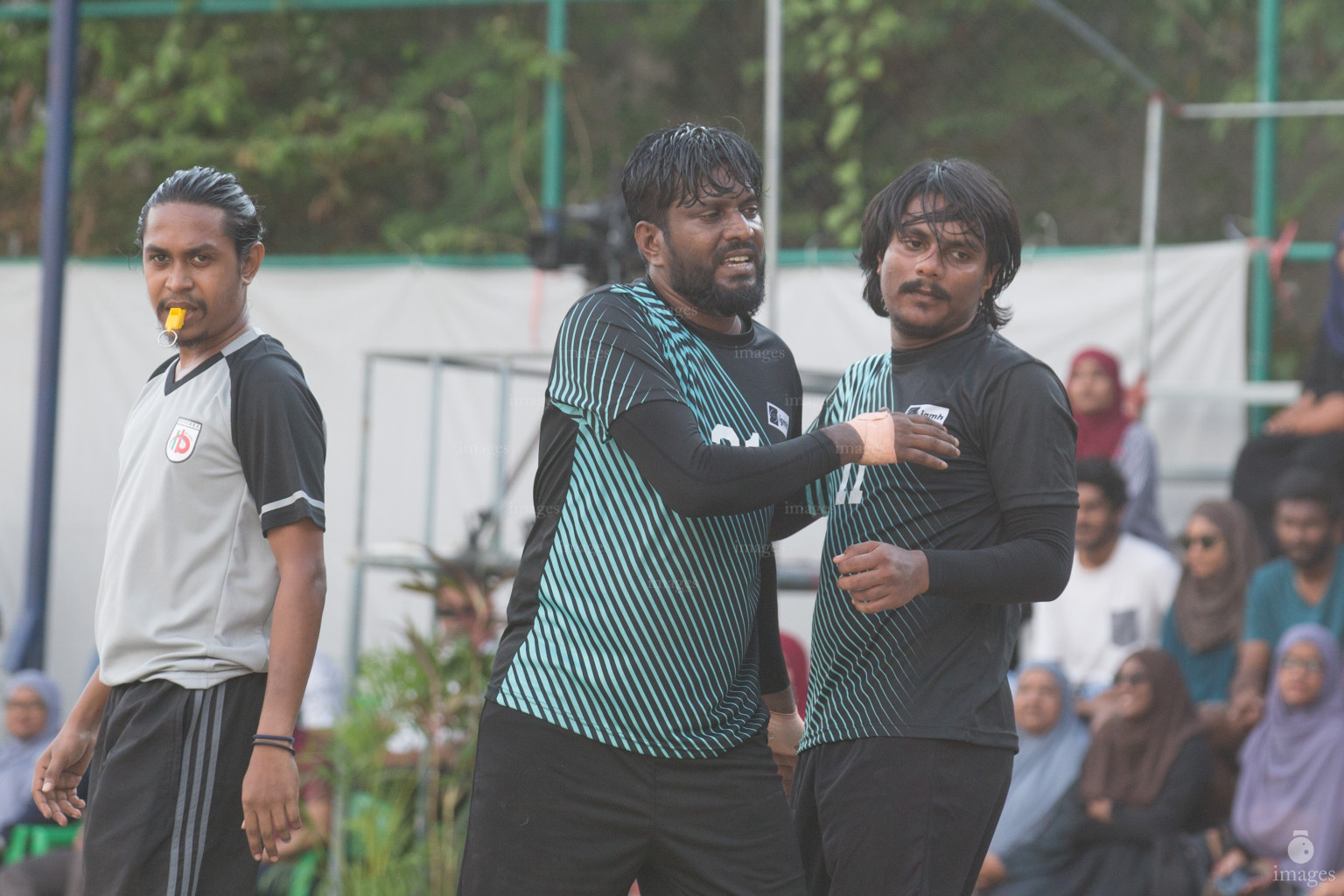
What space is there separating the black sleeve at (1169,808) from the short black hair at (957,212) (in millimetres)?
3242

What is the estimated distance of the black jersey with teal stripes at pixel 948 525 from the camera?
2467mm

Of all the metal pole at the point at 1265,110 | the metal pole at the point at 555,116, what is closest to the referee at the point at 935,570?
the metal pole at the point at 1265,110

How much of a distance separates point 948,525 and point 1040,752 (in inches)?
138

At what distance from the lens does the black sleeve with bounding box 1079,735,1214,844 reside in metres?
5.39

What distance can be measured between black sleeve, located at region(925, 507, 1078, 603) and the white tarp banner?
4511 millimetres

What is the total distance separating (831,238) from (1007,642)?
6.09 meters

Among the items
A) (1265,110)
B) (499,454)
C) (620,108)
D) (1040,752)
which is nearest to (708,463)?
(499,454)

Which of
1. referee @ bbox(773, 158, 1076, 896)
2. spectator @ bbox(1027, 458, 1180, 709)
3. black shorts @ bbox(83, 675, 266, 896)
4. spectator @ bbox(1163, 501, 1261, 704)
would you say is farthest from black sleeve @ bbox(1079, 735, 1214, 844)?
black shorts @ bbox(83, 675, 266, 896)

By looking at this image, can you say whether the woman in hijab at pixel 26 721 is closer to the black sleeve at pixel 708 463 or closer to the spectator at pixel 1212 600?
the spectator at pixel 1212 600

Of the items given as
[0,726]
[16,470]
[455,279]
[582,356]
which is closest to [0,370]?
[16,470]

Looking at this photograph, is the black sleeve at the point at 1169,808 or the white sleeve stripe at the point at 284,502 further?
the black sleeve at the point at 1169,808

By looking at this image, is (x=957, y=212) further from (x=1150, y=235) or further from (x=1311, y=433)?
(x=1150, y=235)

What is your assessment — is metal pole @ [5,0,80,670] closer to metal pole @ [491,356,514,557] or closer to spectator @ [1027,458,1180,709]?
metal pole @ [491,356,514,557]

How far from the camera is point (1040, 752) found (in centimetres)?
576
